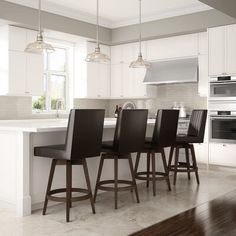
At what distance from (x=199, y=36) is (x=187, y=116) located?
1.48 metres

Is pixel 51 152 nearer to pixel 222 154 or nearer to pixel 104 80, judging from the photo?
pixel 222 154

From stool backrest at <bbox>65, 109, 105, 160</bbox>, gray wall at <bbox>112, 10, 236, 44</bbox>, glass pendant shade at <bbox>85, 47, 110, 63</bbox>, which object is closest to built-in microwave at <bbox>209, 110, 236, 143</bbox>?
gray wall at <bbox>112, 10, 236, 44</bbox>

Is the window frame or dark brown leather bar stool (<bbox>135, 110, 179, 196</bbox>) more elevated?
the window frame

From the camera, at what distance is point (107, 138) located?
15.0ft

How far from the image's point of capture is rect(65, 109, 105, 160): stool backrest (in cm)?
333

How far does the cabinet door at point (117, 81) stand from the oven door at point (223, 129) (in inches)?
91.3

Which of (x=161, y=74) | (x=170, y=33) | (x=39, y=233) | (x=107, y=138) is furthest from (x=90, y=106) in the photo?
(x=39, y=233)

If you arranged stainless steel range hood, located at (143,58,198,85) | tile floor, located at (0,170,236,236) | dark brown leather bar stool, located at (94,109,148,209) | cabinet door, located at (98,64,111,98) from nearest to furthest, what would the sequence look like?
1. tile floor, located at (0,170,236,236)
2. dark brown leather bar stool, located at (94,109,148,209)
3. stainless steel range hood, located at (143,58,198,85)
4. cabinet door, located at (98,64,111,98)

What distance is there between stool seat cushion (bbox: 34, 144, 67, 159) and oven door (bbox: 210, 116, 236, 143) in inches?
136

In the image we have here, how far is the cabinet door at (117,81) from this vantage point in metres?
7.88

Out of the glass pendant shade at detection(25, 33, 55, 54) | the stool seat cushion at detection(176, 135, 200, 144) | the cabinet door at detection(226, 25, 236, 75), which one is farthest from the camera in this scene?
the cabinet door at detection(226, 25, 236, 75)

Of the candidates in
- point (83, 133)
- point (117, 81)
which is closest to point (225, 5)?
point (83, 133)

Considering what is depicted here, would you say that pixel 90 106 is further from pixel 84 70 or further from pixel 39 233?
pixel 39 233

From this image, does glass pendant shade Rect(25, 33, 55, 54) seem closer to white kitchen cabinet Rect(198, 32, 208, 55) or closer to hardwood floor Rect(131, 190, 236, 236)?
hardwood floor Rect(131, 190, 236, 236)
